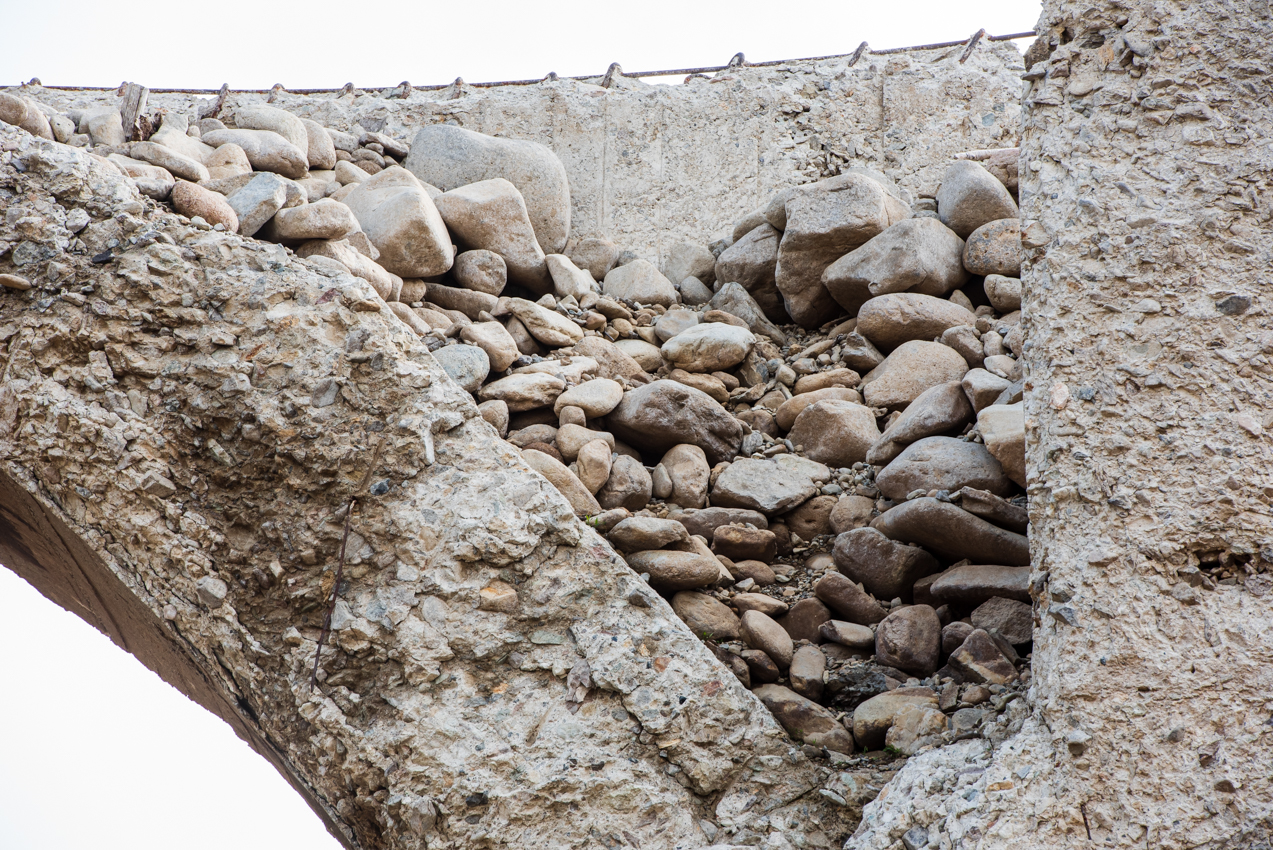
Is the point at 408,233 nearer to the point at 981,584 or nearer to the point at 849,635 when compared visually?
the point at 849,635

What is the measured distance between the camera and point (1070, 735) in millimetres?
1859

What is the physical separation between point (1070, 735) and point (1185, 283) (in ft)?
3.46

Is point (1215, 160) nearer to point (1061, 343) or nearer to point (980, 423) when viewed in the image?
point (1061, 343)

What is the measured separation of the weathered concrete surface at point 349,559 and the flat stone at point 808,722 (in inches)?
6.0

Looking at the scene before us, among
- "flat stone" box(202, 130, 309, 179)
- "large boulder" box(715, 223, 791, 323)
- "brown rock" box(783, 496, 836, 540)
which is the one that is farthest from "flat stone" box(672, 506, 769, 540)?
"flat stone" box(202, 130, 309, 179)

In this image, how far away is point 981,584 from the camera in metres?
2.86

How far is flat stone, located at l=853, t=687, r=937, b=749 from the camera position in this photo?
2.54m

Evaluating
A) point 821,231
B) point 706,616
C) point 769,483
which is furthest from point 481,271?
point 706,616

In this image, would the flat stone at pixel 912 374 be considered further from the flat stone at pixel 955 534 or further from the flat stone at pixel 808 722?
the flat stone at pixel 808 722

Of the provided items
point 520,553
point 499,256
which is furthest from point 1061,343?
point 499,256

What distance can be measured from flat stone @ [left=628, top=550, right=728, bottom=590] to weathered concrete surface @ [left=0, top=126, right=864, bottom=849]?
18.9 inches

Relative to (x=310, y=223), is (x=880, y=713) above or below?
below

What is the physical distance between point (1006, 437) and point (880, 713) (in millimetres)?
1126

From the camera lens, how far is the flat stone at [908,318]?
13.8ft
